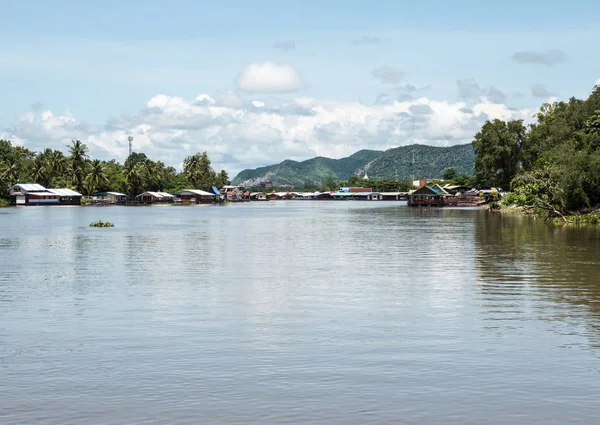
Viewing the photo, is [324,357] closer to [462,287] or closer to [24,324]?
[24,324]

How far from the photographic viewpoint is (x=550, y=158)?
84500mm

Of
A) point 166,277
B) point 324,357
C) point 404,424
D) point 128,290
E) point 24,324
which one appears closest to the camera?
point 404,424

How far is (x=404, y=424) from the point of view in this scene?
10.3 meters

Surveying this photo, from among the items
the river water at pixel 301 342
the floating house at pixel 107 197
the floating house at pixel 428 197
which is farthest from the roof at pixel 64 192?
the river water at pixel 301 342

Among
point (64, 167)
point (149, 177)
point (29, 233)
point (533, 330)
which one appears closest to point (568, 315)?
point (533, 330)

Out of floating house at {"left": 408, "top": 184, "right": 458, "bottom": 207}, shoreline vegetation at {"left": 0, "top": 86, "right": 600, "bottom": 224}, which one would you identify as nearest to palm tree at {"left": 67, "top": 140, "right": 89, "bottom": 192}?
shoreline vegetation at {"left": 0, "top": 86, "right": 600, "bottom": 224}

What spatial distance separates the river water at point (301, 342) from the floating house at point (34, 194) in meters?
134

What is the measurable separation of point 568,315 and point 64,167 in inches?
6793

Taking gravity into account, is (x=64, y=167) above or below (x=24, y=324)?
above

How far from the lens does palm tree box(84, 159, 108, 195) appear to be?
176m

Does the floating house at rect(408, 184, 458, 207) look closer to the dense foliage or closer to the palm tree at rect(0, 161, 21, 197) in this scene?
the dense foliage

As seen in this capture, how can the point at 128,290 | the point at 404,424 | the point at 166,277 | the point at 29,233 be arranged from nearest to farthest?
1. the point at 404,424
2. the point at 128,290
3. the point at 166,277
4. the point at 29,233

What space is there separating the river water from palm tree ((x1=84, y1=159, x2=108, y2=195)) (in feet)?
482

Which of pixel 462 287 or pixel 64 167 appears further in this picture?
pixel 64 167
